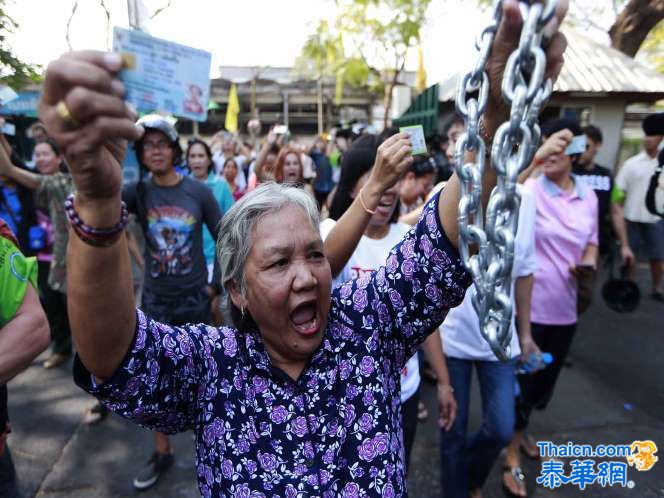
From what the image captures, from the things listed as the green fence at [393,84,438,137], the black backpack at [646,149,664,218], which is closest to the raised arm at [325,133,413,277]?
the black backpack at [646,149,664,218]

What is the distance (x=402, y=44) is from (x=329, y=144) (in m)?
4.22

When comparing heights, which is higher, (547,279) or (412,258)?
(412,258)

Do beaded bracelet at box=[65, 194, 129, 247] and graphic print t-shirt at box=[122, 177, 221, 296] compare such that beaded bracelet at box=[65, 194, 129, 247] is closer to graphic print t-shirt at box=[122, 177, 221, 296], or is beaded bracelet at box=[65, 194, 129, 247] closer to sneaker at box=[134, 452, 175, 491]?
graphic print t-shirt at box=[122, 177, 221, 296]

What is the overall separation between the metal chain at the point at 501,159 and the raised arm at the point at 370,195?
37.1 inches

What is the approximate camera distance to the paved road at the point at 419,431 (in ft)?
9.68

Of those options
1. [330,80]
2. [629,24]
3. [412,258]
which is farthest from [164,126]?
[330,80]

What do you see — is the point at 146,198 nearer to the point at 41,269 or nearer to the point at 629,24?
the point at 41,269

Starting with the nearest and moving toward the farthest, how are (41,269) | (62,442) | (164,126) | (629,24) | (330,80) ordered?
(164,126) < (62,442) < (41,269) < (629,24) < (330,80)

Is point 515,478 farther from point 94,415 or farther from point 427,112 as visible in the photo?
point 427,112

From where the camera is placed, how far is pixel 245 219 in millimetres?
1348

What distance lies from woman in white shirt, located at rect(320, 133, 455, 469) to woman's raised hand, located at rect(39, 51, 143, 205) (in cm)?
118

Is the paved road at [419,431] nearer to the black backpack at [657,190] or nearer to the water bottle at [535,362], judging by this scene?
the water bottle at [535,362]

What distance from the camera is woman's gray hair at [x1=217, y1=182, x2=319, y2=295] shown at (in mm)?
1339

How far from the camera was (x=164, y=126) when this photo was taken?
2623 millimetres
